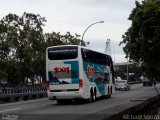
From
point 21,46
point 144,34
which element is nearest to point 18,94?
point 144,34

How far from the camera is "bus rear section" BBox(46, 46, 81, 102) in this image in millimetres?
30172

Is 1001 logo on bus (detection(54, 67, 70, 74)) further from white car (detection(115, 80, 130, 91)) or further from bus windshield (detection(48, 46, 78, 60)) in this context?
white car (detection(115, 80, 130, 91))

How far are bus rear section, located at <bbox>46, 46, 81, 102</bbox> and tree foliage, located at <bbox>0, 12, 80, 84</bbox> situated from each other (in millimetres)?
32160

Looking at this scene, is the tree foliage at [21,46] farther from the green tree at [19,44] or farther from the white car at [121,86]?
the white car at [121,86]

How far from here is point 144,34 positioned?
3325 centimetres

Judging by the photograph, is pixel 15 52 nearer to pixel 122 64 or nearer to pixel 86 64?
pixel 86 64

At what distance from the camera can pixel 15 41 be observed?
215ft

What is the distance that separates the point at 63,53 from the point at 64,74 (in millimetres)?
1346

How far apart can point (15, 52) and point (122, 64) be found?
9631 centimetres

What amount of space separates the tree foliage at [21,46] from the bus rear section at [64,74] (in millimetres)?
32160

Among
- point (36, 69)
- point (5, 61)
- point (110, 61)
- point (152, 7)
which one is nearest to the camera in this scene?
point (152, 7)

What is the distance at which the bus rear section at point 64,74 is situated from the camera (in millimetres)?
30172

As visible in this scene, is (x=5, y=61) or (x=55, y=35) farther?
(x=55, y=35)

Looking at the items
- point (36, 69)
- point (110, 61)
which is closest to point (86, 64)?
point (110, 61)
